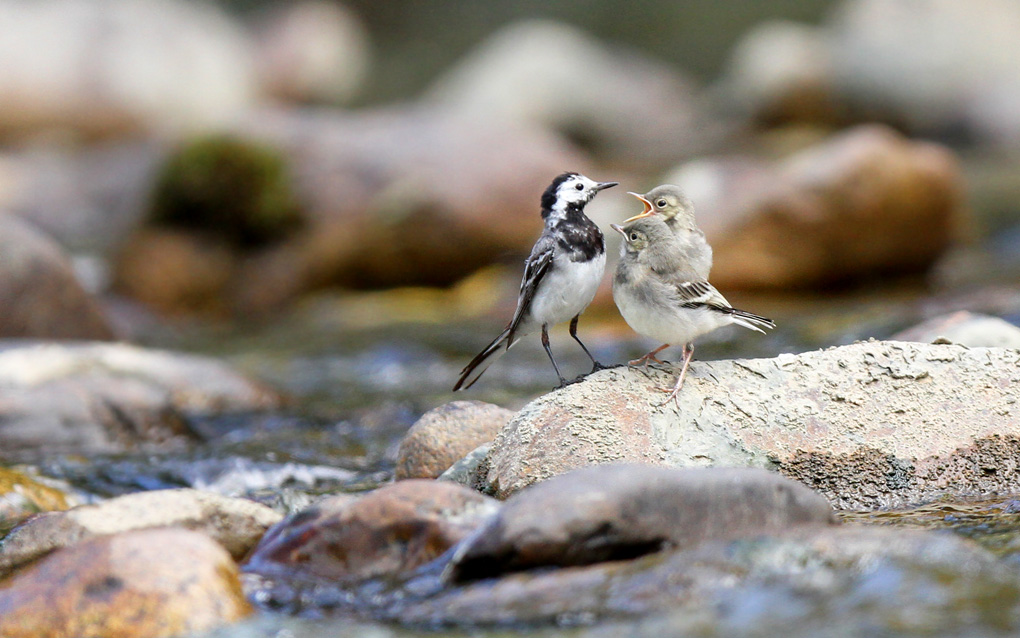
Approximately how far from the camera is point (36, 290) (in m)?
11.2

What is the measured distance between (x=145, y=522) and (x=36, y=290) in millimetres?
7070

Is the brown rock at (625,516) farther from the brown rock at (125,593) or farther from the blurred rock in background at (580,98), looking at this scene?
the blurred rock in background at (580,98)

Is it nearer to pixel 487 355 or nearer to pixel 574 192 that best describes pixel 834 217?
pixel 574 192

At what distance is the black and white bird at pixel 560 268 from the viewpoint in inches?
254

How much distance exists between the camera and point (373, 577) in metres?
4.65

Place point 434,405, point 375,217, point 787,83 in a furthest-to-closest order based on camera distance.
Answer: point 787,83
point 375,217
point 434,405

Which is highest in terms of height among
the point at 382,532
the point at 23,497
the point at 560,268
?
the point at 560,268

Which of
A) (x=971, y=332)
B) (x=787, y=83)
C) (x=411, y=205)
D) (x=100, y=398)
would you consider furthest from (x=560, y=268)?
(x=787, y=83)

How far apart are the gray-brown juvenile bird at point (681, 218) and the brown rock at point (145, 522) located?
2.66 metres

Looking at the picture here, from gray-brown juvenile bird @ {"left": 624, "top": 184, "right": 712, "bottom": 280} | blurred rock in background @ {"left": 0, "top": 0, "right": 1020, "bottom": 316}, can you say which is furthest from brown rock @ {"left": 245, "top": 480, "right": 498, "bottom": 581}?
blurred rock in background @ {"left": 0, "top": 0, "right": 1020, "bottom": 316}

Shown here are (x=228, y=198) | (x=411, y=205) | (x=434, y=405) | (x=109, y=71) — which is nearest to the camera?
(x=434, y=405)

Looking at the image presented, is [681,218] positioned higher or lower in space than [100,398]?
higher

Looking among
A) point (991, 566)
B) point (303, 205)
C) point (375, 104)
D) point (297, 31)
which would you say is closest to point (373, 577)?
point (991, 566)

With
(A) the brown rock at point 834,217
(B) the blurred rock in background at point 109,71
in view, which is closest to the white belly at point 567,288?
(A) the brown rock at point 834,217
